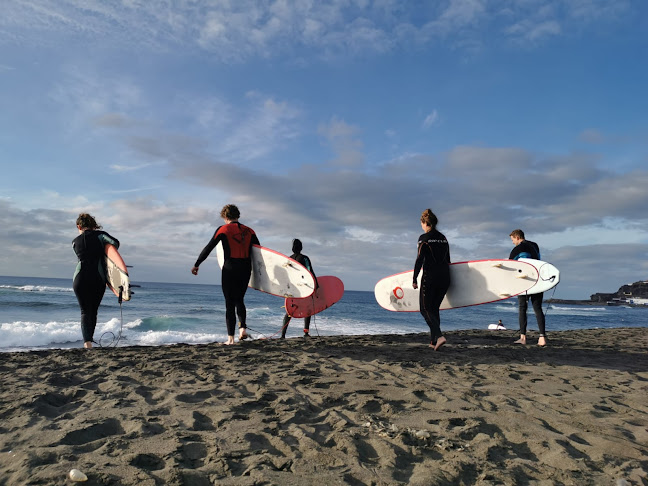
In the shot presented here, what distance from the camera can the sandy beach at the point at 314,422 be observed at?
202cm

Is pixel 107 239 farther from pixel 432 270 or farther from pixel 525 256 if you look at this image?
pixel 525 256

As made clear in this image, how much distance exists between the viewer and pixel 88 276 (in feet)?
18.0

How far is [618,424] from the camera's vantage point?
282 centimetres

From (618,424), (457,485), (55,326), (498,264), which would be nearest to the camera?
(457,485)

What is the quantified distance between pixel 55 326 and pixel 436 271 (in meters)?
13.5

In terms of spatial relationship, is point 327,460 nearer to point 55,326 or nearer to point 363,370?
point 363,370

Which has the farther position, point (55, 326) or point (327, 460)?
point (55, 326)

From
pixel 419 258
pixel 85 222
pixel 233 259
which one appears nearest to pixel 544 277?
pixel 419 258

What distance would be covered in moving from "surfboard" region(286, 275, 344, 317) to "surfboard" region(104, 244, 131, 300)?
277 centimetres

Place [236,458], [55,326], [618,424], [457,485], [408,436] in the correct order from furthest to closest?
1. [55,326]
2. [618,424]
3. [408,436]
4. [236,458]
5. [457,485]

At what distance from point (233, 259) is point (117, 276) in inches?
75.4

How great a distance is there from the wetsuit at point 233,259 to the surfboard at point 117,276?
128 centimetres

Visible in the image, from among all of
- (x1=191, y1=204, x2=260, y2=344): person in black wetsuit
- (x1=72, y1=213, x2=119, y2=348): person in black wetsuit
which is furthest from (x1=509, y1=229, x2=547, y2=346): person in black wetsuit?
(x1=72, y1=213, x2=119, y2=348): person in black wetsuit

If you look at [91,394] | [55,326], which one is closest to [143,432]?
[91,394]
